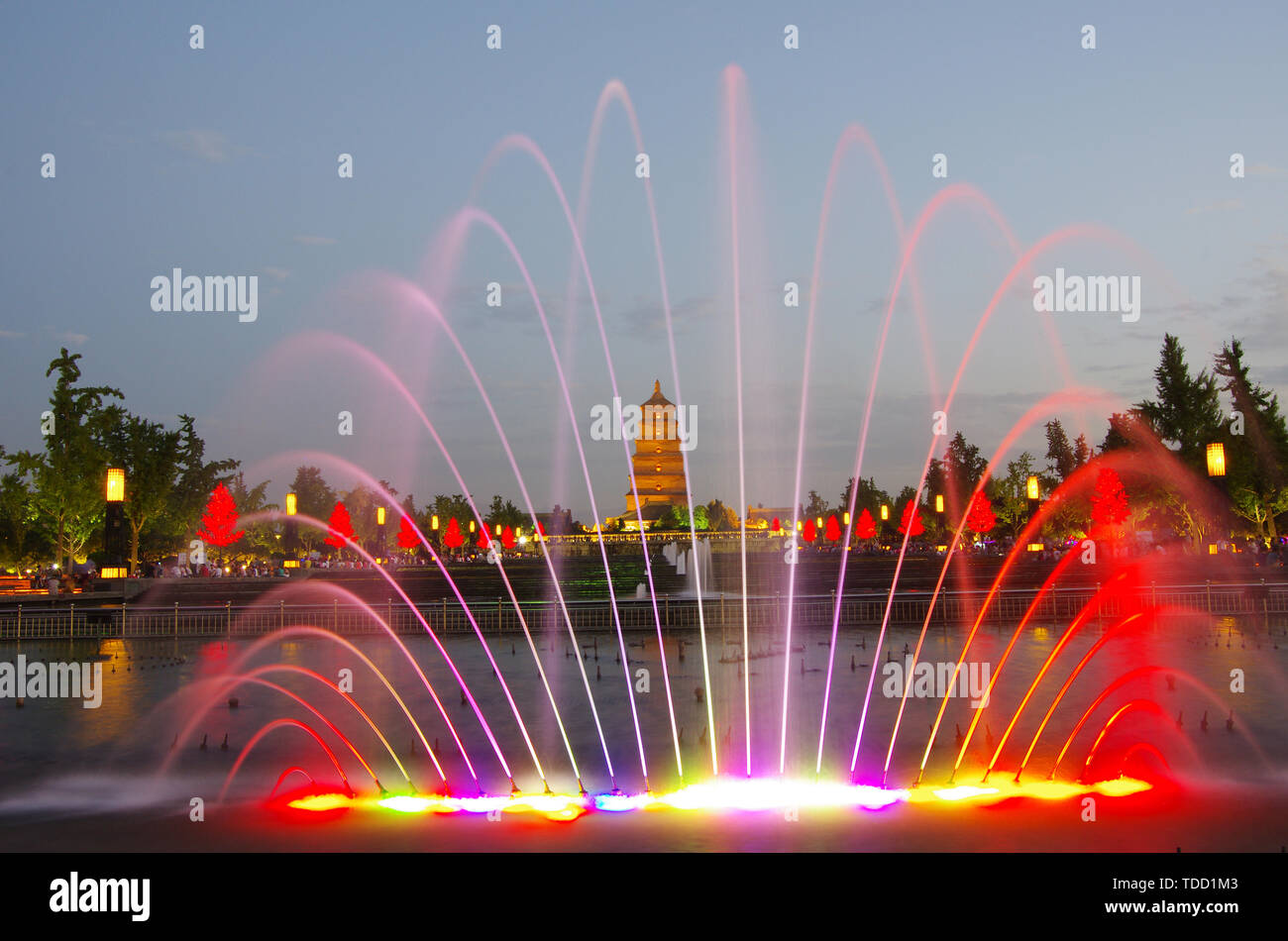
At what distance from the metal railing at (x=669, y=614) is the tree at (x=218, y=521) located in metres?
46.6

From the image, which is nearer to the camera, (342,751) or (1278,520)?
(342,751)

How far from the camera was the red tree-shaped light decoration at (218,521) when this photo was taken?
7294 cm

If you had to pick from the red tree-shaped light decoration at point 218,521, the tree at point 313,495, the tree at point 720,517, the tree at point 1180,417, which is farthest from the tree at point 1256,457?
the tree at point 720,517

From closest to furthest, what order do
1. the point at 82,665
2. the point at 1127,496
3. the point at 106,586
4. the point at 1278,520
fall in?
the point at 82,665 → the point at 106,586 → the point at 1278,520 → the point at 1127,496

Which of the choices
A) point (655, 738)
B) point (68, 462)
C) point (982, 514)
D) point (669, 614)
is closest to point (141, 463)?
point (68, 462)

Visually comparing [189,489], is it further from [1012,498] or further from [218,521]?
[1012,498]

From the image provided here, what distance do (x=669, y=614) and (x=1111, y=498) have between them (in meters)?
49.6

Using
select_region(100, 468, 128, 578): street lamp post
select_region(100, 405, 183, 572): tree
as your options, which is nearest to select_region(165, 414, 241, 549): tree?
select_region(100, 405, 183, 572): tree

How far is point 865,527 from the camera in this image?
451ft

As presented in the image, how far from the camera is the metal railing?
26.8m

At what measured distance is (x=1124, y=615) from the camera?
2642cm

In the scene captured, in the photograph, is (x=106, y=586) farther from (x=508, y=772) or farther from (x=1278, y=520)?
(x=1278, y=520)
